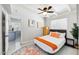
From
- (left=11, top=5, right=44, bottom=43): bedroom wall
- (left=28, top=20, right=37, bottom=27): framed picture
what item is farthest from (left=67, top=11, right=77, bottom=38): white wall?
(left=28, top=20, right=37, bottom=27): framed picture

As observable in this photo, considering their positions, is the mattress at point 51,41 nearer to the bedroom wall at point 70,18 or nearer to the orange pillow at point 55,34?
the orange pillow at point 55,34

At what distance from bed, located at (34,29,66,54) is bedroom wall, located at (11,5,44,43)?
114mm

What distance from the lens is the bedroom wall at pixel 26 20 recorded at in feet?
5.75

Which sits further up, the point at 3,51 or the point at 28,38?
the point at 28,38

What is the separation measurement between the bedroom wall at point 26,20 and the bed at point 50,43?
0.11 metres

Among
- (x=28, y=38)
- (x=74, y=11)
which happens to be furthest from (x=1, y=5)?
(x=74, y=11)

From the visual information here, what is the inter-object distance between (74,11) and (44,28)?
0.61 m

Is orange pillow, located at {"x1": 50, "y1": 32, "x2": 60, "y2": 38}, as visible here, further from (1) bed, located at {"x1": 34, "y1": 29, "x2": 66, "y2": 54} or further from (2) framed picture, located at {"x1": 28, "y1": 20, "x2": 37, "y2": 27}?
(2) framed picture, located at {"x1": 28, "y1": 20, "x2": 37, "y2": 27}

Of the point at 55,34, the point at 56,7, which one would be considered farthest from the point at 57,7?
the point at 55,34

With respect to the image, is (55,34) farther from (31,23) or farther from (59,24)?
(31,23)

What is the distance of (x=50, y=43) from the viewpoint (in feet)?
5.74

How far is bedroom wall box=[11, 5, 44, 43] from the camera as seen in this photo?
1.75 metres

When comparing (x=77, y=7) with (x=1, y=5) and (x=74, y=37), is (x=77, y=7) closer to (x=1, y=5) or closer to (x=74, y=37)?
(x=74, y=37)
